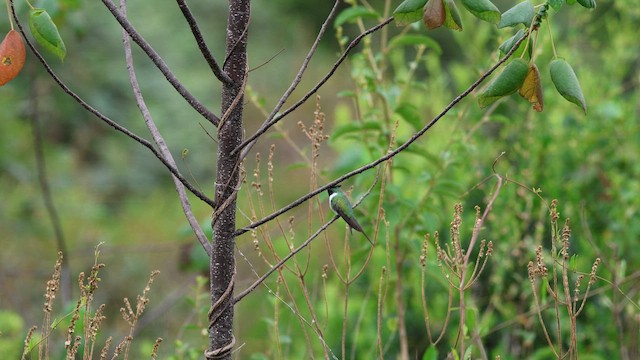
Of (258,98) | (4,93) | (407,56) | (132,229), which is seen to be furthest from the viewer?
(407,56)

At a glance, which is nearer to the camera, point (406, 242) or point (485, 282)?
point (406, 242)

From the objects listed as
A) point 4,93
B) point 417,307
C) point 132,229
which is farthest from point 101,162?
point 417,307

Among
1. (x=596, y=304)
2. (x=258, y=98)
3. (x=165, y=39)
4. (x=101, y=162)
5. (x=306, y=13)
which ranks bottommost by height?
(x=596, y=304)

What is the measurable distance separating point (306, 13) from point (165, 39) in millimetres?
4220

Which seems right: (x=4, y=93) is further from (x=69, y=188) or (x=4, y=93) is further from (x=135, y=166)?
(x=135, y=166)

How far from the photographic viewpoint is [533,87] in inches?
46.6

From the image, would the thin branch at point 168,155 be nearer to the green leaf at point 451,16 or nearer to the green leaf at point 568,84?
the green leaf at point 451,16

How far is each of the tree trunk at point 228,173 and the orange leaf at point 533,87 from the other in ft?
1.53

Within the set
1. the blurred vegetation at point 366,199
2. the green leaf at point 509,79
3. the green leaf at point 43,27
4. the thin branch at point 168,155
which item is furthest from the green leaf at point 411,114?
the green leaf at point 43,27

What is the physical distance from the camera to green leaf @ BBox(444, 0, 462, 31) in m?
1.19

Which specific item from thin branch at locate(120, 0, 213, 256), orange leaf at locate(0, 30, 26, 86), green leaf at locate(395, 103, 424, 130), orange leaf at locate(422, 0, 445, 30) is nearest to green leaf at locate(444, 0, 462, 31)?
orange leaf at locate(422, 0, 445, 30)

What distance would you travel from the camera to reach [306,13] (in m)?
10.4

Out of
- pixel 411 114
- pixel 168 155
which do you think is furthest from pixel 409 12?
pixel 411 114

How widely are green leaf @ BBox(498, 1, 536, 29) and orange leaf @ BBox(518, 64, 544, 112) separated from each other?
0.23 feet
